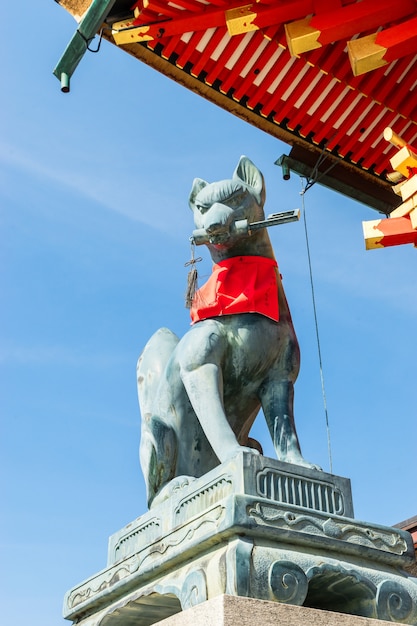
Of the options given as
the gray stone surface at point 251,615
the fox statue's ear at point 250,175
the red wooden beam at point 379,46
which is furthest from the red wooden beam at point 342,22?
the gray stone surface at point 251,615

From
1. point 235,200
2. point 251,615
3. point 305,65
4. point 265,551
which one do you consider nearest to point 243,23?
point 305,65

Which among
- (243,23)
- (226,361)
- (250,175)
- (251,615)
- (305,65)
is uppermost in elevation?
(305,65)

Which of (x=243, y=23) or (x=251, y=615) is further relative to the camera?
(x=243, y=23)

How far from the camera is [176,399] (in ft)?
12.2

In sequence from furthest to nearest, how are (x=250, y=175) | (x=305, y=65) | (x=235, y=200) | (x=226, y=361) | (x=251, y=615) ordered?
(x=305, y=65), (x=250, y=175), (x=235, y=200), (x=226, y=361), (x=251, y=615)

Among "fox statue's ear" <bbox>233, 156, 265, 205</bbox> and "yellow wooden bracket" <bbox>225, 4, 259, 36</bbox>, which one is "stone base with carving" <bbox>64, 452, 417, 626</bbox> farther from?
"yellow wooden bracket" <bbox>225, 4, 259, 36</bbox>

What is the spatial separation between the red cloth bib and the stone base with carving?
84 centimetres

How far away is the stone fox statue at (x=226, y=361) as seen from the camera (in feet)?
11.5

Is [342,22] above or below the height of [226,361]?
above

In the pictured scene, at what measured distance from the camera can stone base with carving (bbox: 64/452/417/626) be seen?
2.72 metres

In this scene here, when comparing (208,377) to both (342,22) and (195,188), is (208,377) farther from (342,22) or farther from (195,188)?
(342,22)

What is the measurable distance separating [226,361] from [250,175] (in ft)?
3.21

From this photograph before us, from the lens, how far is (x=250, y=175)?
395 centimetres

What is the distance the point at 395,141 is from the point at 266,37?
0.98 metres
